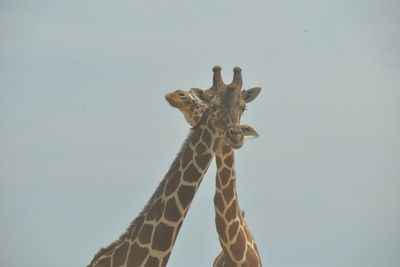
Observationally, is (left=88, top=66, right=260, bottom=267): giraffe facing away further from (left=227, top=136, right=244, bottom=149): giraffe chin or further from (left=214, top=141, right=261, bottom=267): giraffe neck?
(left=214, top=141, right=261, bottom=267): giraffe neck

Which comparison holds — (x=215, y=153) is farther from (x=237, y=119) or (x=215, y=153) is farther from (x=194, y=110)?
(x=194, y=110)

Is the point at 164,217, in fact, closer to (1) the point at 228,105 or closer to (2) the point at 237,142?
(2) the point at 237,142

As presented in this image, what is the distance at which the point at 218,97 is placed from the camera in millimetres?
16016

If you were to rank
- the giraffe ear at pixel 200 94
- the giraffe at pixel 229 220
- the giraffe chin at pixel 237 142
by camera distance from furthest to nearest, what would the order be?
the giraffe at pixel 229 220 < the giraffe ear at pixel 200 94 < the giraffe chin at pixel 237 142

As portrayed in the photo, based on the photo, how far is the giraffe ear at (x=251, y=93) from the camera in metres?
16.6

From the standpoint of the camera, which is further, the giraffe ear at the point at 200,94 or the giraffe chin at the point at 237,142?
the giraffe ear at the point at 200,94

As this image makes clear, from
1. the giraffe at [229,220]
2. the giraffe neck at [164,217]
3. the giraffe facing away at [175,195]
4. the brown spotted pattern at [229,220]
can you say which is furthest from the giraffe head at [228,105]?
the brown spotted pattern at [229,220]

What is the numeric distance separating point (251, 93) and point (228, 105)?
1137 mm

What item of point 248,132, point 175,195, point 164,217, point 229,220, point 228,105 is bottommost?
point 164,217

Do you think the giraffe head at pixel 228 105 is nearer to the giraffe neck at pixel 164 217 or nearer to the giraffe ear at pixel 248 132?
the giraffe ear at pixel 248 132

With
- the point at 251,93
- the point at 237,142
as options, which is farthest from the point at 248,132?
the point at 251,93

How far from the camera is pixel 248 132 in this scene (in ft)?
50.9

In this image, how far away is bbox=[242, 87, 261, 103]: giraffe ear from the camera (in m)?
16.6

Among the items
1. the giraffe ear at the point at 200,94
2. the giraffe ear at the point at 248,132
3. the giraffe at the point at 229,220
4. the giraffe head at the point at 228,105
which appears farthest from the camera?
the giraffe at the point at 229,220
